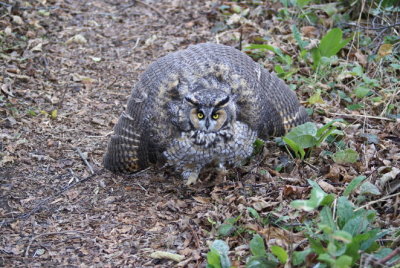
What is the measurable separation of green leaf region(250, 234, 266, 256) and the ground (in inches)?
6.1

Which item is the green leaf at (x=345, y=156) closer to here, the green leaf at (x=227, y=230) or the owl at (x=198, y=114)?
the owl at (x=198, y=114)

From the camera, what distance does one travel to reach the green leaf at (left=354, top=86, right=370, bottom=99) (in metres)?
5.64

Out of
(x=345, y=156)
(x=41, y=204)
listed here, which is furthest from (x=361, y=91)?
(x=41, y=204)

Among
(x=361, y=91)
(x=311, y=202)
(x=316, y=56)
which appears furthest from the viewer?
(x=316, y=56)

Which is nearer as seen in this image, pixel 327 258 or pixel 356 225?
pixel 327 258

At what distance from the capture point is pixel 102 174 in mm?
4941

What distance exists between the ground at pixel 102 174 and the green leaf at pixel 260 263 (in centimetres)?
18

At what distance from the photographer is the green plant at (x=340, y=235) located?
2963 mm

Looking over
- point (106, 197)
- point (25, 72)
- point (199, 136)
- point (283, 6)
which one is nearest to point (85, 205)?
point (106, 197)

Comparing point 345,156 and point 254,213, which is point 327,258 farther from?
point 345,156

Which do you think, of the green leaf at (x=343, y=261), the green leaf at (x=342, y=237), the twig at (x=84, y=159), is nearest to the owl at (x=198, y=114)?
the twig at (x=84, y=159)

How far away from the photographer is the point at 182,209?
4.36m

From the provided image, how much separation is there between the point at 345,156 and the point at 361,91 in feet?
4.52

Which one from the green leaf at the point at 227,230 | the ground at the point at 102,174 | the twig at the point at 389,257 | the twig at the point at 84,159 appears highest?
the twig at the point at 389,257
